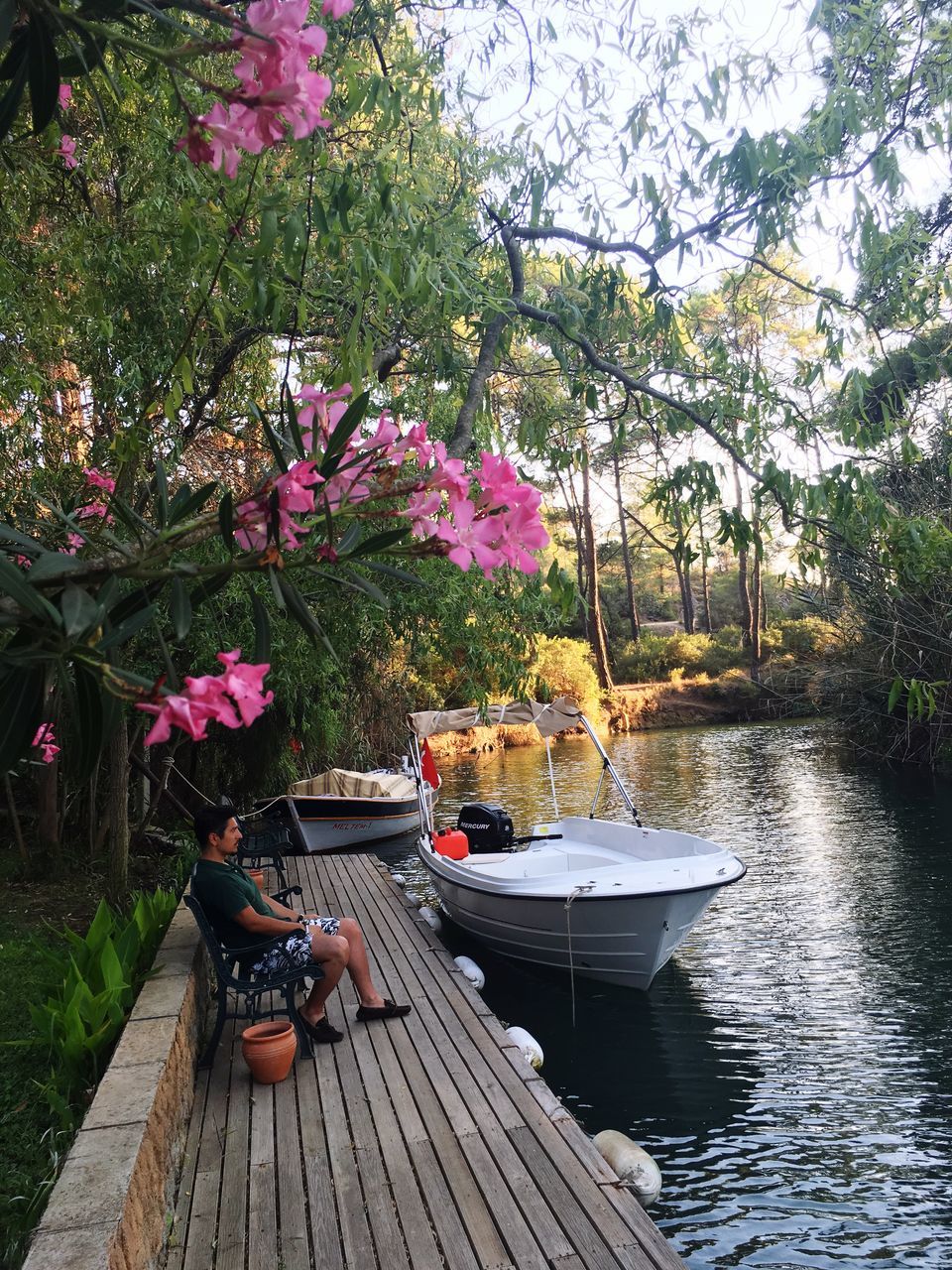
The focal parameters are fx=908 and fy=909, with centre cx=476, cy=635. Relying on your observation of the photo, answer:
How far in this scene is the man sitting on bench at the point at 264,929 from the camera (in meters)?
4.23

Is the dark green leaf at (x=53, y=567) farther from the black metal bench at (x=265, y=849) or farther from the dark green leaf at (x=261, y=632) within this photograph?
the black metal bench at (x=265, y=849)

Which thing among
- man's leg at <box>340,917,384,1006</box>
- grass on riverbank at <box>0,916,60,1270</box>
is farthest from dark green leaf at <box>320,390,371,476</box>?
man's leg at <box>340,917,384,1006</box>

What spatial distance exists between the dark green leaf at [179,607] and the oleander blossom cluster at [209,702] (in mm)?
171

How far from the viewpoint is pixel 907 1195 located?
435 cm

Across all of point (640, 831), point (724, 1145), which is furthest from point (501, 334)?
point (640, 831)

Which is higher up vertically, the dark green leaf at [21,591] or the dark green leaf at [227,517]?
the dark green leaf at [227,517]

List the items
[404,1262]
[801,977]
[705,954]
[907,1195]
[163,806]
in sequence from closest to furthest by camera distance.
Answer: [404,1262], [907,1195], [801,977], [705,954], [163,806]

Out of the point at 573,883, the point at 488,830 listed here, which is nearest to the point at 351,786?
the point at 488,830

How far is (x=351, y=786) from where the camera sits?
1341cm

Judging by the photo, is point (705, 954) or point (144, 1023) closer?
point (144, 1023)

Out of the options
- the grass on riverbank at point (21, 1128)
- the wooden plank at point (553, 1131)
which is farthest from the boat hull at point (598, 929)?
the grass on riverbank at point (21, 1128)

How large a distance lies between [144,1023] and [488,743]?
21.7 metres

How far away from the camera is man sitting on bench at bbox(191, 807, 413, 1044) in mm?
4230

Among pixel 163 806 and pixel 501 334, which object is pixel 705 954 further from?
pixel 163 806
